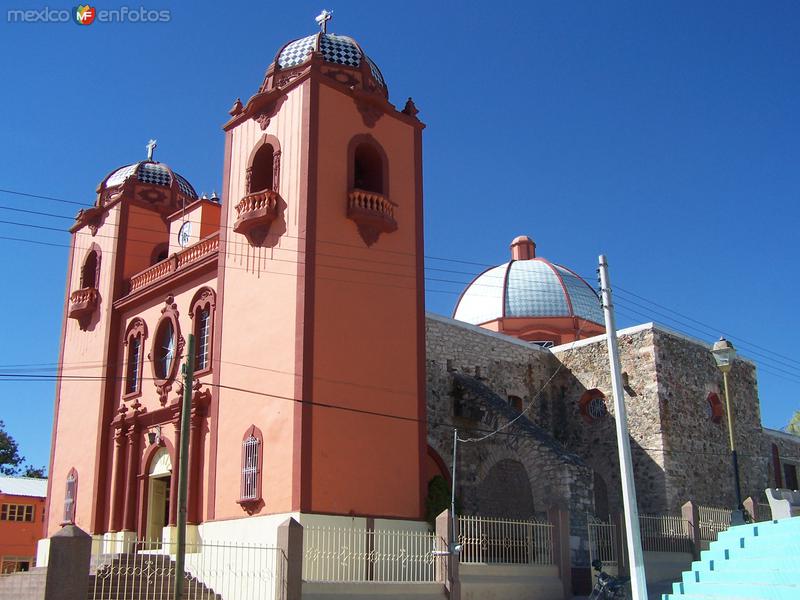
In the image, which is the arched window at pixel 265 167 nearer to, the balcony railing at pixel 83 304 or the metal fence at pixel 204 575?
the balcony railing at pixel 83 304

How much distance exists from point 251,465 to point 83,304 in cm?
916

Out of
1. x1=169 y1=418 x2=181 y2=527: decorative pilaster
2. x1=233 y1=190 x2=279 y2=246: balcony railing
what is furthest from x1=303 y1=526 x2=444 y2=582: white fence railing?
x1=233 y1=190 x2=279 y2=246: balcony railing

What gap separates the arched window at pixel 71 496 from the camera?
72.1 ft

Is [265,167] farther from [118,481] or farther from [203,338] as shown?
[118,481]

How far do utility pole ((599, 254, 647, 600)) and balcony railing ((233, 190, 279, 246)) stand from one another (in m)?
7.69

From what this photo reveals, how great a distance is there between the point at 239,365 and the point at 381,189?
4.80 meters

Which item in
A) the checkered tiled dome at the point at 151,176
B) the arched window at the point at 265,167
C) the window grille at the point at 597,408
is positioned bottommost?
the window grille at the point at 597,408

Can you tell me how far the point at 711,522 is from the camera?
20.5m

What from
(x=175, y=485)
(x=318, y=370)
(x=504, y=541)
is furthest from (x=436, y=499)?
(x=175, y=485)

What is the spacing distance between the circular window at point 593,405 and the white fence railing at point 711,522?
4.38m

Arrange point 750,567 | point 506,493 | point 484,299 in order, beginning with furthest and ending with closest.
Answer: point 484,299
point 506,493
point 750,567

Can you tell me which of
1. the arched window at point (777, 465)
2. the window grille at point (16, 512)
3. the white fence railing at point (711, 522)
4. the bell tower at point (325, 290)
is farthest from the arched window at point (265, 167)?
the arched window at point (777, 465)

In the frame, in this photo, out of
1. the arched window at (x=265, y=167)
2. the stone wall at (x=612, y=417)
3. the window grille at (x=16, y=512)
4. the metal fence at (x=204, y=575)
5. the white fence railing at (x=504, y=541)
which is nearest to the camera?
the metal fence at (x=204, y=575)

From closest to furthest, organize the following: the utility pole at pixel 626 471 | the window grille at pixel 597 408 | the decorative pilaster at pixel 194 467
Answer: the utility pole at pixel 626 471, the decorative pilaster at pixel 194 467, the window grille at pixel 597 408
